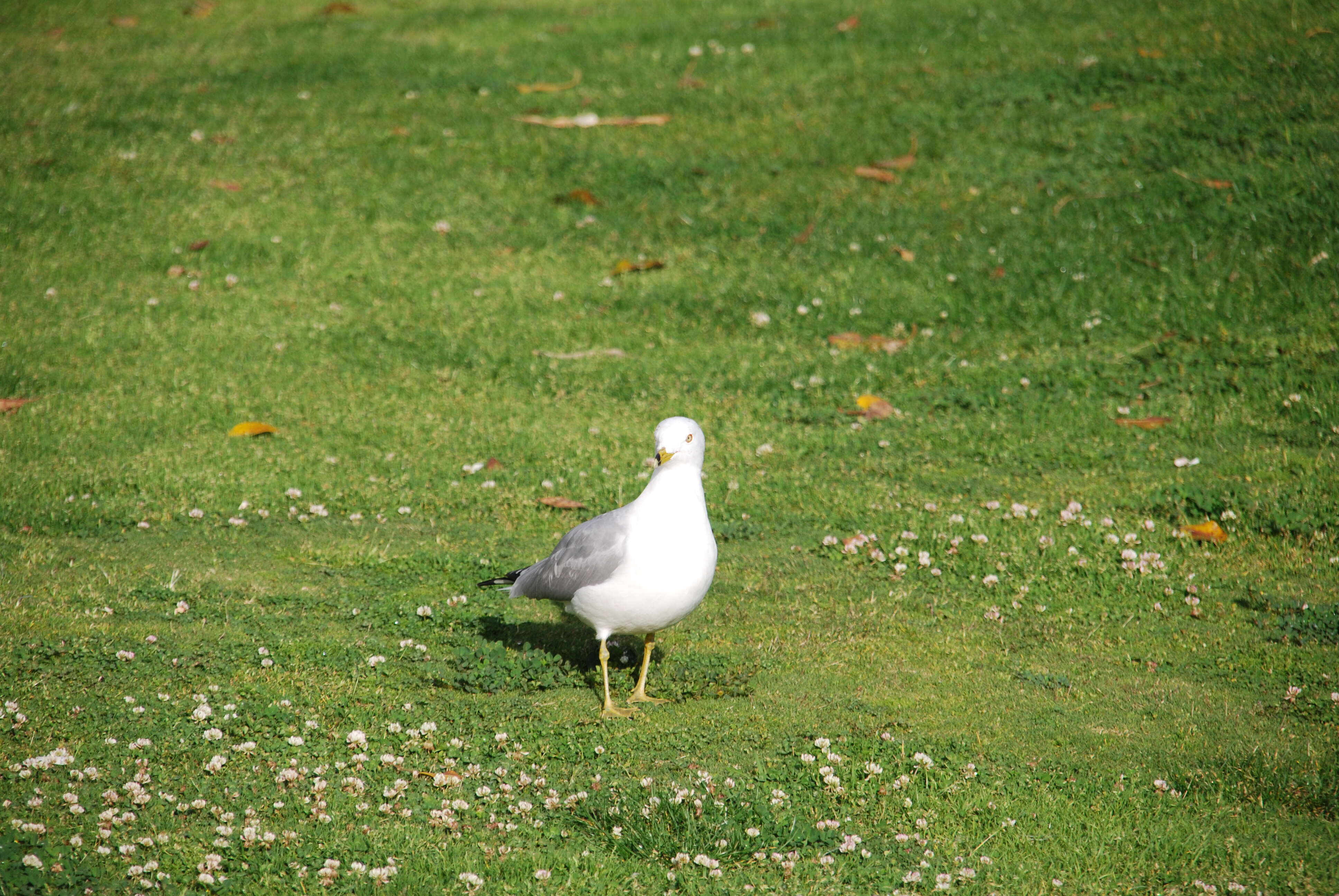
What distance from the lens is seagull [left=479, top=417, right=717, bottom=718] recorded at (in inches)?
240

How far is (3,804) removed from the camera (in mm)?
4910

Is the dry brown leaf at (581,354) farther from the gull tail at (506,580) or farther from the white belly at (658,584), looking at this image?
the white belly at (658,584)

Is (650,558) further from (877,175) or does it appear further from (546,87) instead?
(546,87)

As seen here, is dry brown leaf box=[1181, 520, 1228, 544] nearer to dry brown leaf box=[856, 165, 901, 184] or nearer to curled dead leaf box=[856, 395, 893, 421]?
curled dead leaf box=[856, 395, 893, 421]

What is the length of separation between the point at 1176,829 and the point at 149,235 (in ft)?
37.9

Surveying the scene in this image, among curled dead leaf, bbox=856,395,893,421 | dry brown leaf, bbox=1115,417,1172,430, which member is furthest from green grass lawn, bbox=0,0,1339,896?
curled dead leaf, bbox=856,395,893,421

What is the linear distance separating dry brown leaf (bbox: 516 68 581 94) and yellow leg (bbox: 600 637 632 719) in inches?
427

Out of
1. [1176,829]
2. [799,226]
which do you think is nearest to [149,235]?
[799,226]

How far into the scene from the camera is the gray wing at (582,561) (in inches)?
245

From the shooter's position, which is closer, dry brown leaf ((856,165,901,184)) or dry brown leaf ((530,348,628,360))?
dry brown leaf ((530,348,628,360))

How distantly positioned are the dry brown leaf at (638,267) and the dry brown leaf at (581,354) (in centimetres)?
136

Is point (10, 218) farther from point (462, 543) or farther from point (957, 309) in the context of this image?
point (957, 309)

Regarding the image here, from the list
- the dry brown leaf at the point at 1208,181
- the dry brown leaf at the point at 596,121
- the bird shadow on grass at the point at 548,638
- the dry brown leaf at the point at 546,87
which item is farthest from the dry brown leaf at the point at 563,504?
the dry brown leaf at the point at 546,87

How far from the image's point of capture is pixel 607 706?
6270mm
